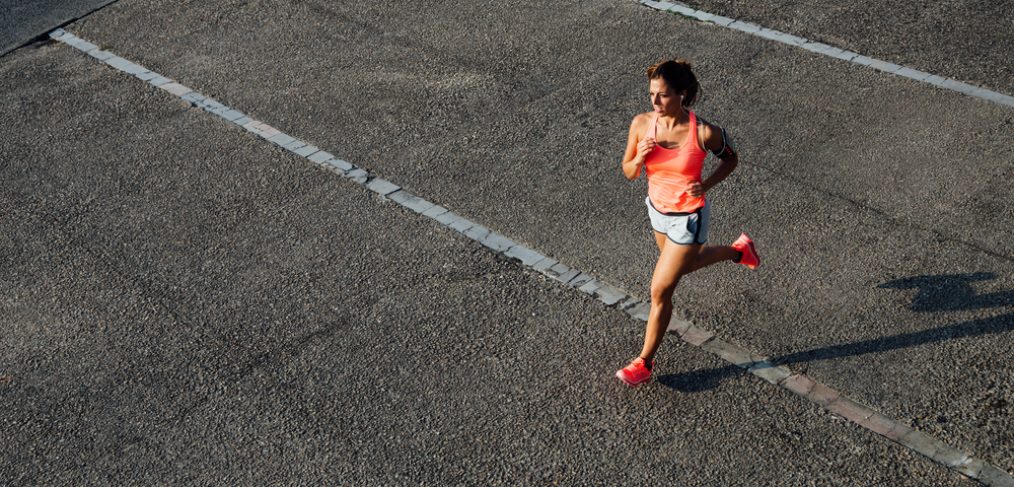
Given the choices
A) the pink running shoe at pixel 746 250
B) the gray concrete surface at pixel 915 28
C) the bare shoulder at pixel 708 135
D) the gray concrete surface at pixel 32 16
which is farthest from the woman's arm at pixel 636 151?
the gray concrete surface at pixel 32 16

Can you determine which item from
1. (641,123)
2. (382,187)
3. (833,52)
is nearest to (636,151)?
(641,123)

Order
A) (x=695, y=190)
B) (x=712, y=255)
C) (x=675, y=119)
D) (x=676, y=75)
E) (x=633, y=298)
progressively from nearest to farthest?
(x=676, y=75), (x=695, y=190), (x=675, y=119), (x=712, y=255), (x=633, y=298)

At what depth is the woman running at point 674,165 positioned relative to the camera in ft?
19.1

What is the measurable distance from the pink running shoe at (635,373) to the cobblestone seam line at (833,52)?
17.0 feet

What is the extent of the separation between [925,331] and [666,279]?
189 centimetres

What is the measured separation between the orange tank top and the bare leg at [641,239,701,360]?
0.76ft

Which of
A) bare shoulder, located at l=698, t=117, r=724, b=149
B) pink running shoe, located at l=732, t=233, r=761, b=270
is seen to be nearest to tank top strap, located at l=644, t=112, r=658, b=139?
bare shoulder, located at l=698, t=117, r=724, b=149

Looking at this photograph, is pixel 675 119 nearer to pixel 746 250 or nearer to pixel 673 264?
pixel 673 264

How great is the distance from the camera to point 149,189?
348 inches

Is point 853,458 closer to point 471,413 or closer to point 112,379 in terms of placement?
point 471,413

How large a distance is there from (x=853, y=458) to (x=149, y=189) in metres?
5.93

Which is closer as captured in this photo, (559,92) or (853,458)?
(853,458)

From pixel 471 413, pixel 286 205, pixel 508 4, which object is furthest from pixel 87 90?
pixel 471 413

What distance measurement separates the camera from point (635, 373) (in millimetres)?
6344
